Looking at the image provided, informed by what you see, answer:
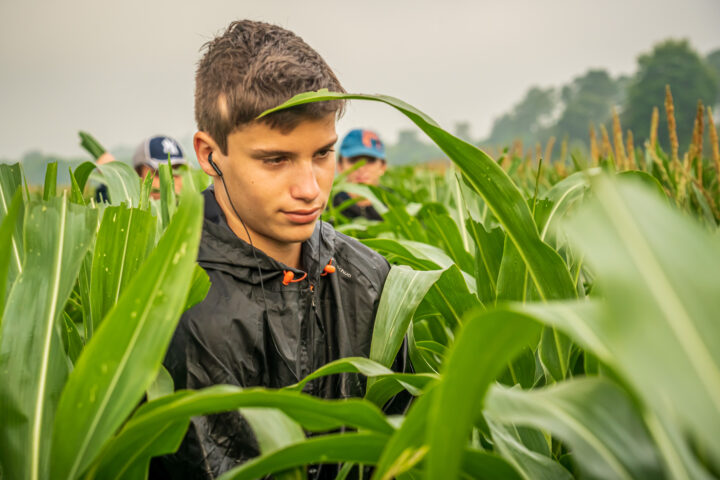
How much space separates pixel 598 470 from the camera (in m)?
0.40

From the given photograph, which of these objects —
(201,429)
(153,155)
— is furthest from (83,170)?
(153,155)

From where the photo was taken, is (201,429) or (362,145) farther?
(362,145)

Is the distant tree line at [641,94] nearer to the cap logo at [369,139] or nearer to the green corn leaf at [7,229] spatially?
the cap logo at [369,139]

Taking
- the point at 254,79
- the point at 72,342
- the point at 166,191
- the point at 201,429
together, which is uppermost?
the point at 254,79

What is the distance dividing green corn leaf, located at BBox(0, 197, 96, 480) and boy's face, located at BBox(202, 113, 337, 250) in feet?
1.01

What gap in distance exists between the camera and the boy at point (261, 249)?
2.74 ft

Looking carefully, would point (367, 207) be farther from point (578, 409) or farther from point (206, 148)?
point (578, 409)

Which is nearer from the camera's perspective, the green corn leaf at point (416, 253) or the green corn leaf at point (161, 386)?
the green corn leaf at point (161, 386)

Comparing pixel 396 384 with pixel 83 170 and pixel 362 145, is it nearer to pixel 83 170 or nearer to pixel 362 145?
pixel 83 170

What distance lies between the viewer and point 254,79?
0.93 meters

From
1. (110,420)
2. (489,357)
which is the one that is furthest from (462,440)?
(110,420)

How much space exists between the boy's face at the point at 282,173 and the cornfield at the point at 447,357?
13 centimetres

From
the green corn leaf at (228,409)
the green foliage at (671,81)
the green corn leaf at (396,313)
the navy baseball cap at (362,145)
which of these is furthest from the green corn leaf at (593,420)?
the green foliage at (671,81)

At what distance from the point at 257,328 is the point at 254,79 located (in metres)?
0.43
